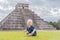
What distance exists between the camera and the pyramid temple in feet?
184

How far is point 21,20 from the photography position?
197ft

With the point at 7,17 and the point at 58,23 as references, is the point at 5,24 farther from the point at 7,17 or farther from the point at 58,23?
the point at 58,23

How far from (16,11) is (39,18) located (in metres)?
7.04

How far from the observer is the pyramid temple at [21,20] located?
56.1 m

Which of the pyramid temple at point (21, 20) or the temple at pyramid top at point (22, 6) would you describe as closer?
the pyramid temple at point (21, 20)

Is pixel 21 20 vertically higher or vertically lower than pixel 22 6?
lower

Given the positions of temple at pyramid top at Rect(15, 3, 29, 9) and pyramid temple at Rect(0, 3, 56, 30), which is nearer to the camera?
pyramid temple at Rect(0, 3, 56, 30)

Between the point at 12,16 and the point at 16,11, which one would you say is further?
the point at 16,11

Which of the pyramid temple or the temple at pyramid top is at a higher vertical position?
the temple at pyramid top

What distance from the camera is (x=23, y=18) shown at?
6125cm

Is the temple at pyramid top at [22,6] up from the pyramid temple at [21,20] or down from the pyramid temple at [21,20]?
up

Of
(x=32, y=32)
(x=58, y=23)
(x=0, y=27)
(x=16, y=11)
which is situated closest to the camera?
(x=32, y=32)

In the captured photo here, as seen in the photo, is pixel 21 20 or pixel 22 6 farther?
pixel 22 6

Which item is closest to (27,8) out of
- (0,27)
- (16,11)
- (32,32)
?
(16,11)
